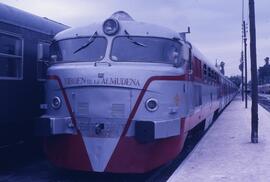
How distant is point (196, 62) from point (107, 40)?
3.08m

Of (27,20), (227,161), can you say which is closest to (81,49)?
(27,20)

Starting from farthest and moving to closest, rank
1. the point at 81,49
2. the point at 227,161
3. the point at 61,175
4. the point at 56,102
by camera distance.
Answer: the point at 227,161 → the point at 61,175 → the point at 81,49 → the point at 56,102

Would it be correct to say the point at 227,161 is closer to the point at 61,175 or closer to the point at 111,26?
the point at 61,175

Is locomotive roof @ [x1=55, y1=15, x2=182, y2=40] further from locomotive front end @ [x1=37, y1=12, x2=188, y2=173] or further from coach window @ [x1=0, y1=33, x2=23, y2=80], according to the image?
coach window @ [x1=0, y1=33, x2=23, y2=80]

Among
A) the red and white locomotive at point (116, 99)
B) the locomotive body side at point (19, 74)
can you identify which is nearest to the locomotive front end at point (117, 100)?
the red and white locomotive at point (116, 99)

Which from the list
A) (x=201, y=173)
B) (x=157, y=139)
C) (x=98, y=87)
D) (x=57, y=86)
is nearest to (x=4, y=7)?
(x=57, y=86)

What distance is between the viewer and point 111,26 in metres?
8.08

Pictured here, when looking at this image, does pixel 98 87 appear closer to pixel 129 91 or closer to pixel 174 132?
pixel 129 91

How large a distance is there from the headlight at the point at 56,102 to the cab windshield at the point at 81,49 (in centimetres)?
79

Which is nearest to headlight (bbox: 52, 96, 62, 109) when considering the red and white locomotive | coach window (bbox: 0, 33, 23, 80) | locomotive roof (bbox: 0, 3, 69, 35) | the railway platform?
the red and white locomotive

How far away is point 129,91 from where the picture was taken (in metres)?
7.45

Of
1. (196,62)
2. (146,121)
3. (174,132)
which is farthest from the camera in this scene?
(196,62)

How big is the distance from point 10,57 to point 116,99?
106 inches

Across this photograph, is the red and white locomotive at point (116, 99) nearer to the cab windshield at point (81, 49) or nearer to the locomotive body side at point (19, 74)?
the cab windshield at point (81, 49)
